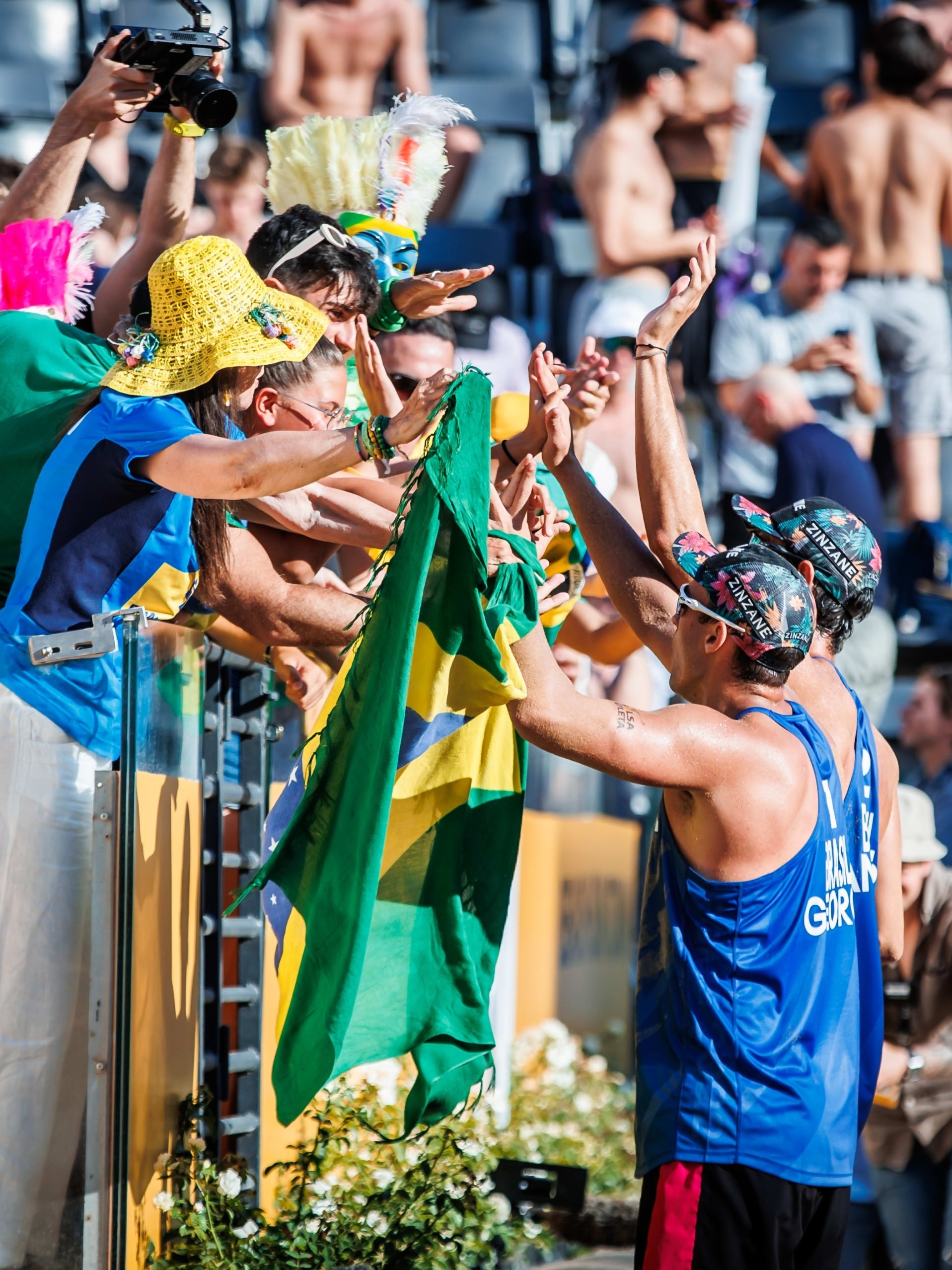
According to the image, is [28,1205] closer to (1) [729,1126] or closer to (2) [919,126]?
(1) [729,1126]

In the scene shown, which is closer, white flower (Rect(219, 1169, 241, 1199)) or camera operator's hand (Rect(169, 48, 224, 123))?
white flower (Rect(219, 1169, 241, 1199))

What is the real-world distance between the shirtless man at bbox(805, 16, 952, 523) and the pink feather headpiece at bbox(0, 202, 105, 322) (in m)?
5.43

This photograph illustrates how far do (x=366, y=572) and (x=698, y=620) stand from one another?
1.37 meters

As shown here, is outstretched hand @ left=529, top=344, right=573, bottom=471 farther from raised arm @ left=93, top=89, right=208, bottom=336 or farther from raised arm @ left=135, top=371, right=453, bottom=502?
raised arm @ left=93, top=89, right=208, bottom=336

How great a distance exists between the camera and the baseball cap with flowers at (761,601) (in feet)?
8.73

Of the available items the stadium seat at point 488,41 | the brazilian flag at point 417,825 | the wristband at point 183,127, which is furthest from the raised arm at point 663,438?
the stadium seat at point 488,41

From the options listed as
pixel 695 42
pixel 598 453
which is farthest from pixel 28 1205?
pixel 695 42

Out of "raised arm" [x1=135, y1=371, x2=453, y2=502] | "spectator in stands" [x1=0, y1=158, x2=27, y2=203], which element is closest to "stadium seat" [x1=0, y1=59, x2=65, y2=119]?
"spectator in stands" [x1=0, y1=158, x2=27, y2=203]

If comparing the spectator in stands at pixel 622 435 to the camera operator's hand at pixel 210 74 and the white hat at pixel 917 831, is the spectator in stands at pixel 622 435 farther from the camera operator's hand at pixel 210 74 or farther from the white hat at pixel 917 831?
the camera operator's hand at pixel 210 74

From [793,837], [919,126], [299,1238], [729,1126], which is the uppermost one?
[919,126]

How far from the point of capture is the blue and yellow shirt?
2.57m

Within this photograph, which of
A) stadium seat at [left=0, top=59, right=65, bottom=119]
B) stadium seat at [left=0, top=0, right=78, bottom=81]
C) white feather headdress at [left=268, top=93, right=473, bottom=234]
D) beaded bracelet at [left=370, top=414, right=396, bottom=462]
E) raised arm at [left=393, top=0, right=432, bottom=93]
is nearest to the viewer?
beaded bracelet at [left=370, top=414, right=396, bottom=462]

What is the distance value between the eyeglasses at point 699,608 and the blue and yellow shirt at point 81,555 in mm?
917

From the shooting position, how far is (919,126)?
7.68m
